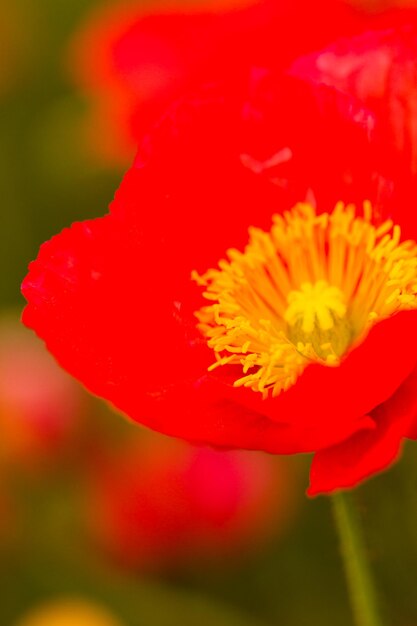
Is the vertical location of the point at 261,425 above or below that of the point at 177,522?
above

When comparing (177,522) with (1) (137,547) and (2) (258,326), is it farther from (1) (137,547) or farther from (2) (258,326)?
(2) (258,326)

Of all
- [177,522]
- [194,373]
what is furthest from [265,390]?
[177,522]

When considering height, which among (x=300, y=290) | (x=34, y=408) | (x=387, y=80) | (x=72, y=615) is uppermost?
(x=387, y=80)

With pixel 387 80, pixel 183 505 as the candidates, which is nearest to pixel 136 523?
pixel 183 505

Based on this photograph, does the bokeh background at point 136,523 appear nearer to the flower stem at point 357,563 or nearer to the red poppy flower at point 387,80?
the red poppy flower at point 387,80

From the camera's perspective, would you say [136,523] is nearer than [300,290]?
No

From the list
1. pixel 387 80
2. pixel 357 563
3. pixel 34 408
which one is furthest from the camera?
pixel 34 408

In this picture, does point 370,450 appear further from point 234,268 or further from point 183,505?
point 183,505
